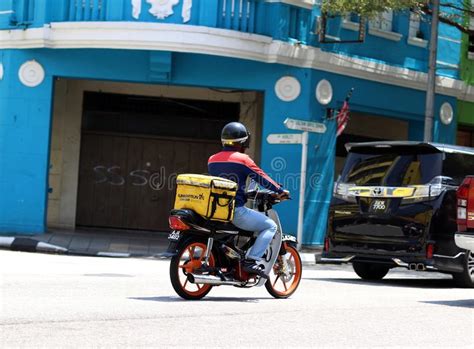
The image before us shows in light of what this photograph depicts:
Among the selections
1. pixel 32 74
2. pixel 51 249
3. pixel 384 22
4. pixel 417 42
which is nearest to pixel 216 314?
pixel 51 249

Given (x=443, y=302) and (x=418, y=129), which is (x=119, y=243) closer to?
(x=418, y=129)

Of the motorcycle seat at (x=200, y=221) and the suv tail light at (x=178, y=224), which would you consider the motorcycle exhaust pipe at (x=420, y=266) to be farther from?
the suv tail light at (x=178, y=224)

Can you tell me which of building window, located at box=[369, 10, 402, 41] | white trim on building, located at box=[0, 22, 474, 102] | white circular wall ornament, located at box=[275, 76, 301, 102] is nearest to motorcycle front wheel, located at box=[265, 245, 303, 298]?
white trim on building, located at box=[0, 22, 474, 102]

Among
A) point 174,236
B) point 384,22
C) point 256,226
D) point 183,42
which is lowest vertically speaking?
point 174,236

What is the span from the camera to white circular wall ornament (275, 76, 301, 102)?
2283 cm

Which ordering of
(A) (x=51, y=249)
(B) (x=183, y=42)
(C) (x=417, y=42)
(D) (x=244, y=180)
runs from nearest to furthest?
1. (D) (x=244, y=180)
2. (A) (x=51, y=249)
3. (B) (x=183, y=42)
4. (C) (x=417, y=42)

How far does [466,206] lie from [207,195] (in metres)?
3.26

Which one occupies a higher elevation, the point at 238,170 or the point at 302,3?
the point at 302,3

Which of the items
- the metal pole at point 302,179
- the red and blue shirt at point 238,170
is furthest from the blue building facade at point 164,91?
the red and blue shirt at point 238,170

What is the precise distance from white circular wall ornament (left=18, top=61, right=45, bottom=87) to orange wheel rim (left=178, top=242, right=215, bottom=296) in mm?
13167

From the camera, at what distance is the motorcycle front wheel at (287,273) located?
1128 cm

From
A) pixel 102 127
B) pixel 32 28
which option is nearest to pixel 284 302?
pixel 32 28

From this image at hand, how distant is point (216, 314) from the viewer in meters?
9.16

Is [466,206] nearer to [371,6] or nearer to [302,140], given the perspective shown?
[371,6]
